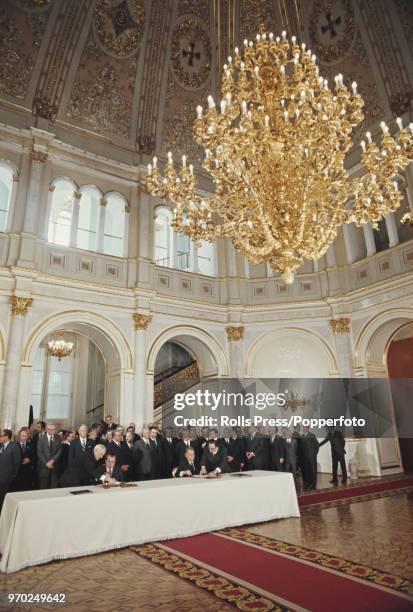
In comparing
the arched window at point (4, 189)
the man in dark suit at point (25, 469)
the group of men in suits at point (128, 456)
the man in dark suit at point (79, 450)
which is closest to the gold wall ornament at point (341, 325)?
the group of men in suits at point (128, 456)

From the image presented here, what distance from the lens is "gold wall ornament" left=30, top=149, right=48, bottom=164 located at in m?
11.8

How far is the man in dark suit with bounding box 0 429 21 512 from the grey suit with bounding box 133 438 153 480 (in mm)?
2025

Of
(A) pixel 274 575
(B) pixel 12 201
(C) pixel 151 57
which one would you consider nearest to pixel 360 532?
(A) pixel 274 575

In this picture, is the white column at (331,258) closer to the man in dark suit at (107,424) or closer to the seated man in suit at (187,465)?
the man in dark suit at (107,424)

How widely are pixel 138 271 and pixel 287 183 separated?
701cm

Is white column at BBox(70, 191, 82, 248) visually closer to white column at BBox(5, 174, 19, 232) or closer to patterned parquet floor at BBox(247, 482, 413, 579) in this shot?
white column at BBox(5, 174, 19, 232)

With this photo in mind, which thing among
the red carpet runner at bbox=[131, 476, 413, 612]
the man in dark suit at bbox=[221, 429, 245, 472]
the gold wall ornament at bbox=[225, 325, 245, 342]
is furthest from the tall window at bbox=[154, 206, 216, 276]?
the red carpet runner at bbox=[131, 476, 413, 612]

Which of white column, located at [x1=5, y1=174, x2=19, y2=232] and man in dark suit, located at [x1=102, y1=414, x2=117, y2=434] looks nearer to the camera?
man in dark suit, located at [x1=102, y1=414, x2=117, y2=434]

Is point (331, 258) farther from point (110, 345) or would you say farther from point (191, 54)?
point (191, 54)

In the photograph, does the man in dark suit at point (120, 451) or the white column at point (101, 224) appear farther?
the white column at point (101, 224)

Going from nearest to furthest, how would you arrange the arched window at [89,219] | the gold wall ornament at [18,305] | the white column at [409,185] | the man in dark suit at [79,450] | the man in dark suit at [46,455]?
the man in dark suit at [79,450], the man in dark suit at [46,455], the gold wall ornament at [18,305], the white column at [409,185], the arched window at [89,219]

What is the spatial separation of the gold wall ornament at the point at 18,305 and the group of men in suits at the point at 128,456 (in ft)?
10.5

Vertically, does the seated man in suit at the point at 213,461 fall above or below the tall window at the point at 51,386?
below

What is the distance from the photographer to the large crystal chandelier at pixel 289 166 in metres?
6.38
